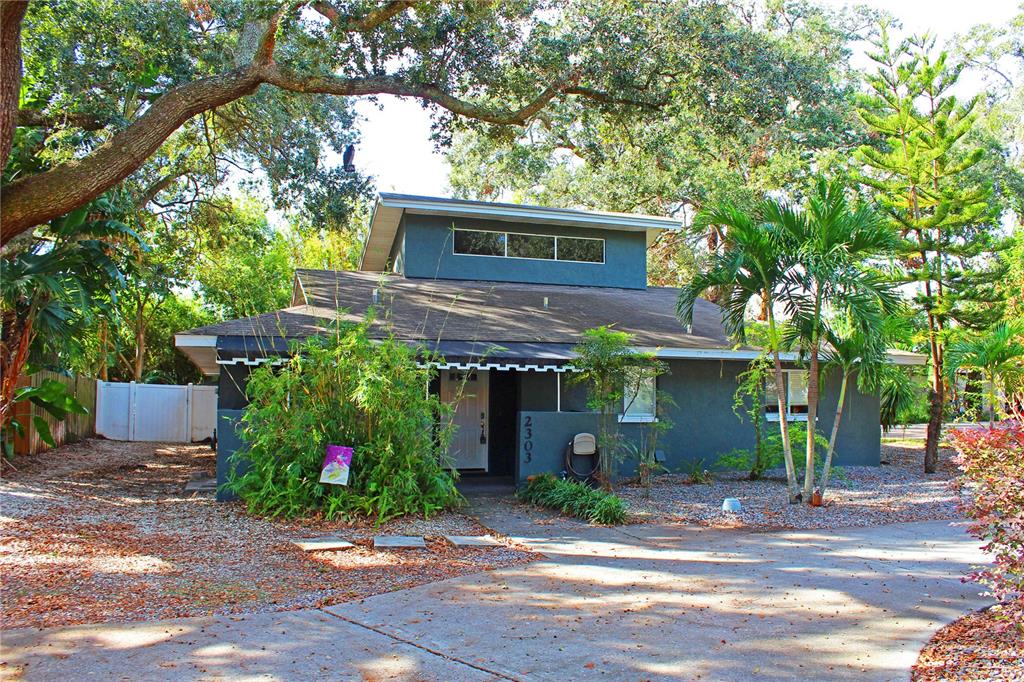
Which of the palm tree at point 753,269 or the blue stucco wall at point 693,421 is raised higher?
the palm tree at point 753,269

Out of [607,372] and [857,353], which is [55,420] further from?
[857,353]

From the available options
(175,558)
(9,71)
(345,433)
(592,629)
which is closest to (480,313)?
(345,433)

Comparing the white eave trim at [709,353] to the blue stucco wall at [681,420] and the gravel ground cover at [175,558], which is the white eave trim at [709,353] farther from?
the gravel ground cover at [175,558]

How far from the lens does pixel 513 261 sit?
1827 centimetres

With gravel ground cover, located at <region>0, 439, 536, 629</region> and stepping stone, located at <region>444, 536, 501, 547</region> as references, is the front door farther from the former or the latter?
stepping stone, located at <region>444, 536, 501, 547</region>

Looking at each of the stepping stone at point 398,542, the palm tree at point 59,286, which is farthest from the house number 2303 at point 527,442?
the palm tree at point 59,286

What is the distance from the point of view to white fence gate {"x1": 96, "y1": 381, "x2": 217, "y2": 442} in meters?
24.6

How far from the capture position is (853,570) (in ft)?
25.8

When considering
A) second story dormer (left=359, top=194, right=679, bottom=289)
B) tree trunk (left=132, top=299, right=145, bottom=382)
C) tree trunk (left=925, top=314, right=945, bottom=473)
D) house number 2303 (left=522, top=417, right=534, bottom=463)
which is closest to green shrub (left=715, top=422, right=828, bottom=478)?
tree trunk (left=925, top=314, right=945, bottom=473)

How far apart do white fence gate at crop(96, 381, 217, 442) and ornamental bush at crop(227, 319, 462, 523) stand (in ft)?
51.5

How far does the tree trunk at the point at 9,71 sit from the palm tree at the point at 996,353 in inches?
610

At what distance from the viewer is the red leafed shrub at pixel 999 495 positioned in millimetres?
5082

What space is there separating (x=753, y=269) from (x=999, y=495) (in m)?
6.36

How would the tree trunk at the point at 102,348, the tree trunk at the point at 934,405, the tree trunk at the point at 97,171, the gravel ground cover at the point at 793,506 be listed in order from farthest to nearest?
the tree trunk at the point at 102,348
the tree trunk at the point at 934,405
the gravel ground cover at the point at 793,506
the tree trunk at the point at 97,171
